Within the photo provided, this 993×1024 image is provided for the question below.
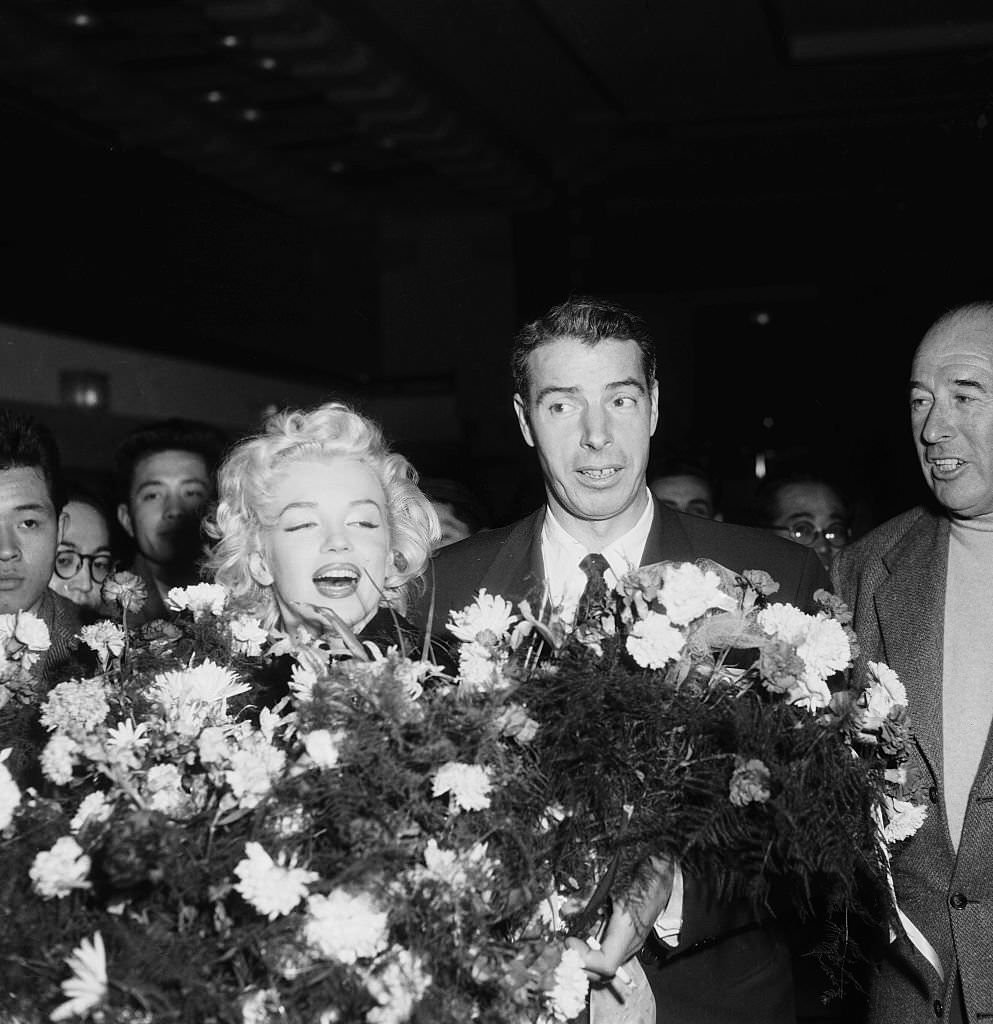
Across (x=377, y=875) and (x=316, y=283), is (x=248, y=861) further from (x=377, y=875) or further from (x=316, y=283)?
(x=316, y=283)

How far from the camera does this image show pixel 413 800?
4.90 feet

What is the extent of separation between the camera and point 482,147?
26.1ft

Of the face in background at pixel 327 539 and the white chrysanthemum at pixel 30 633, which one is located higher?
the face in background at pixel 327 539

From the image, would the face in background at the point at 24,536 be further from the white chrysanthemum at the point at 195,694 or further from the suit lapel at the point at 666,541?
the suit lapel at the point at 666,541

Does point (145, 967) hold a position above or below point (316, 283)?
below

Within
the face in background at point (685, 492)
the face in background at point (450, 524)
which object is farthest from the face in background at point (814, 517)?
the face in background at point (450, 524)

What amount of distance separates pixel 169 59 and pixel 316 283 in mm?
2995

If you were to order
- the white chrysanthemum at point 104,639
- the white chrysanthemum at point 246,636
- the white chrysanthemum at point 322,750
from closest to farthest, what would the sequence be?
1. the white chrysanthemum at point 322,750
2. the white chrysanthemum at point 104,639
3. the white chrysanthemum at point 246,636

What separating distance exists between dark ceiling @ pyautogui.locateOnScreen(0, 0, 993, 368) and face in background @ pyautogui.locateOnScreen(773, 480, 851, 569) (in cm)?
274

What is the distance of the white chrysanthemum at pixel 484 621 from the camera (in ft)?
5.39

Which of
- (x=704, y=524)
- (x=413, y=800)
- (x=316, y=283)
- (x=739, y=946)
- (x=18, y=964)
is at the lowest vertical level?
(x=739, y=946)

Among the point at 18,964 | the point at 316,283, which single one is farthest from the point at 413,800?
the point at 316,283

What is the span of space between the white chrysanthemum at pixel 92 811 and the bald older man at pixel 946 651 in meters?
1.23

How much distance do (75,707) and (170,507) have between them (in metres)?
2.13
